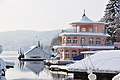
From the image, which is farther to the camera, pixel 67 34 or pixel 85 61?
pixel 67 34

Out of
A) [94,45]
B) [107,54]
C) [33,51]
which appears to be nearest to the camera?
[107,54]

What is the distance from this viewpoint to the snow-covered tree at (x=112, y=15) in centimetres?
5012

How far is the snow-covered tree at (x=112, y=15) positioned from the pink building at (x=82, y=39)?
905cm

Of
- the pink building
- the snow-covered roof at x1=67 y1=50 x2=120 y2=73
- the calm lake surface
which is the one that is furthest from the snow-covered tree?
the snow-covered roof at x1=67 y1=50 x2=120 y2=73

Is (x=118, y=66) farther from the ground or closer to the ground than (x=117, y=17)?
closer to the ground

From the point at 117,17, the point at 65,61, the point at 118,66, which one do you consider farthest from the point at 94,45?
the point at 118,66

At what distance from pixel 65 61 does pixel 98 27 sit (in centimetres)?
647

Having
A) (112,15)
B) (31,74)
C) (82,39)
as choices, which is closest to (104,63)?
(31,74)

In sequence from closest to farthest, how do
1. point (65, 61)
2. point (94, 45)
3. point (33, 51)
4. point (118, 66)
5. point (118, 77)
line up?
point (118, 77), point (118, 66), point (65, 61), point (94, 45), point (33, 51)

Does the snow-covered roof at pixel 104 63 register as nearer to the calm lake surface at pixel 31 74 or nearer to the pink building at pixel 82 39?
the calm lake surface at pixel 31 74

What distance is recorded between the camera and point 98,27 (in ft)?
135

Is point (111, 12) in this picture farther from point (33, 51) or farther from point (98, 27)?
point (33, 51)

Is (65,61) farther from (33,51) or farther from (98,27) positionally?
(33,51)

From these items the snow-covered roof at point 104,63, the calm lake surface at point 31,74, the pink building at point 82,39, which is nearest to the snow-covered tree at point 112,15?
the pink building at point 82,39
